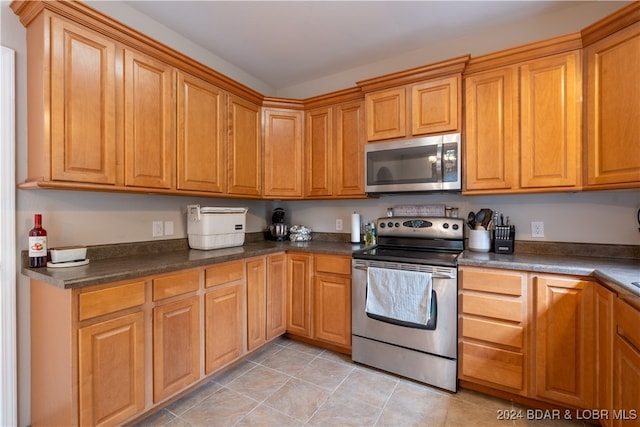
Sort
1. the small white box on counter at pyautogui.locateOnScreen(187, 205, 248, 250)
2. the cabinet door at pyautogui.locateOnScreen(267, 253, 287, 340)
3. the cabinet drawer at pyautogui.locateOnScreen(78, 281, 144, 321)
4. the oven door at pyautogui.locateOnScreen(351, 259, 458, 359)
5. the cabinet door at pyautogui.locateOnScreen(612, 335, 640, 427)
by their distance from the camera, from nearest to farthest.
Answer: the cabinet door at pyautogui.locateOnScreen(612, 335, 640, 427) < the cabinet drawer at pyautogui.locateOnScreen(78, 281, 144, 321) < the oven door at pyautogui.locateOnScreen(351, 259, 458, 359) < the small white box on counter at pyautogui.locateOnScreen(187, 205, 248, 250) < the cabinet door at pyautogui.locateOnScreen(267, 253, 287, 340)

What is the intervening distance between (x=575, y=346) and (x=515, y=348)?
0.30m

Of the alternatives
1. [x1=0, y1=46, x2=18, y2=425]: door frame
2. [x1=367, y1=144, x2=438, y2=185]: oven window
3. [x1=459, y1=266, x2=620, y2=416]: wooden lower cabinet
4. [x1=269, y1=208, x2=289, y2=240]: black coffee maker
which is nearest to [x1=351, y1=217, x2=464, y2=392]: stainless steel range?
[x1=459, y1=266, x2=620, y2=416]: wooden lower cabinet

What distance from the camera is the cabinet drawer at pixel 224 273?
78.3 inches

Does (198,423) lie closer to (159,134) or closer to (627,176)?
(159,134)

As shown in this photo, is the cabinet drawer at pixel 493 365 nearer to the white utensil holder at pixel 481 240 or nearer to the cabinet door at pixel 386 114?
the white utensil holder at pixel 481 240

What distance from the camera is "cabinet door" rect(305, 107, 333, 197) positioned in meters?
2.86

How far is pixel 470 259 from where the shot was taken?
1.95 meters

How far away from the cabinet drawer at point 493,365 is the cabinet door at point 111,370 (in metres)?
2.03

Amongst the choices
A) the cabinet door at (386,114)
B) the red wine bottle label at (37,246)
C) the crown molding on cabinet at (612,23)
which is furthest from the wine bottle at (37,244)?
the crown molding on cabinet at (612,23)

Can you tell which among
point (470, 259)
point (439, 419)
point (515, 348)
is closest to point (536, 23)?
point (470, 259)

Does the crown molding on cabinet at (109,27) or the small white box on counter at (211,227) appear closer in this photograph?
the crown molding on cabinet at (109,27)

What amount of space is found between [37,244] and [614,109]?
341 centimetres

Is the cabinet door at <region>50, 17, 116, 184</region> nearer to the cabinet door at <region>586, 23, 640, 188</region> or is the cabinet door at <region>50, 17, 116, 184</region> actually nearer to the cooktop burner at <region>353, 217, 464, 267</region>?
the cooktop burner at <region>353, 217, 464, 267</region>

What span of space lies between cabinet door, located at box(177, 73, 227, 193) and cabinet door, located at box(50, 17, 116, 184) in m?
0.45
